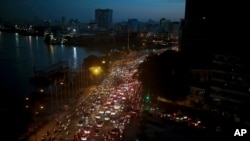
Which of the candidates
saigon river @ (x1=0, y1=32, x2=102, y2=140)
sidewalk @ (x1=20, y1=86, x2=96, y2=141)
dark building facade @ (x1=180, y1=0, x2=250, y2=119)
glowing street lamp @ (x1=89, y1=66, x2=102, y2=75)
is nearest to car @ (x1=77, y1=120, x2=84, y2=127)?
sidewalk @ (x1=20, y1=86, x2=96, y2=141)

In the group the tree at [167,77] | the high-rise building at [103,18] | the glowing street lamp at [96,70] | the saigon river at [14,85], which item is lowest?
the saigon river at [14,85]

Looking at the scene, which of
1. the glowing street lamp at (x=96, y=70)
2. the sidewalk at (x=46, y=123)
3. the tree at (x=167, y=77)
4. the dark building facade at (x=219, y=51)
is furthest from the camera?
the glowing street lamp at (x=96, y=70)

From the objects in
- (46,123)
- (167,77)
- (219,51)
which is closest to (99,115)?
(46,123)

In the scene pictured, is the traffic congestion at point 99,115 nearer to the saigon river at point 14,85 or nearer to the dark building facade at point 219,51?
the saigon river at point 14,85

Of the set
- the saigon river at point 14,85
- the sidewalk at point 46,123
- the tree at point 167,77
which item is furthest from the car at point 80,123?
the tree at point 167,77

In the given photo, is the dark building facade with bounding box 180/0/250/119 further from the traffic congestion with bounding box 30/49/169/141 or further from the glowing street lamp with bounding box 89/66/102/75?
the glowing street lamp with bounding box 89/66/102/75

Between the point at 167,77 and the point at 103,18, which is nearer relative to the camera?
the point at 167,77

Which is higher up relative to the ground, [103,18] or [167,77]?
[103,18]

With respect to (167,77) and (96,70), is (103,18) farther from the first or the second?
(167,77)
